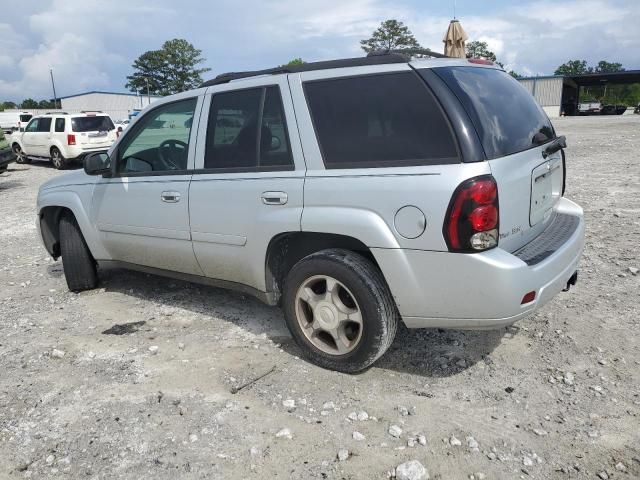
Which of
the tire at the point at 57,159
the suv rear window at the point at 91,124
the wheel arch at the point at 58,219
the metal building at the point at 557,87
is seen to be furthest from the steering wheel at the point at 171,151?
the metal building at the point at 557,87

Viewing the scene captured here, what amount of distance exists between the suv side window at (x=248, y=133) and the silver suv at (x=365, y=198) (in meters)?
0.01

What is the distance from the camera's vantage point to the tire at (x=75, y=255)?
4969 millimetres

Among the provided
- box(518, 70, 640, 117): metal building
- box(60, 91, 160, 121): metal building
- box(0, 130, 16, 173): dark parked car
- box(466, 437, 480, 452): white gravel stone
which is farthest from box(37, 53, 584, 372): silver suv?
box(60, 91, 160, 121): metal building

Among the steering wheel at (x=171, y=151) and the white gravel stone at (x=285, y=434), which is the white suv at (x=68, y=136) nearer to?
the steering wheel at (x=171, y=151)

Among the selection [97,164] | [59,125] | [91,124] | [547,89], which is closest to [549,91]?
[547,89]

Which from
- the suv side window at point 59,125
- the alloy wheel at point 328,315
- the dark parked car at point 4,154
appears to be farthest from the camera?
the suv side window at point 59,125

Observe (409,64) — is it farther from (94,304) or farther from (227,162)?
(94,304)

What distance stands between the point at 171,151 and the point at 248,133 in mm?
904

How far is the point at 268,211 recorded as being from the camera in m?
3.40

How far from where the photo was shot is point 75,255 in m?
4.99

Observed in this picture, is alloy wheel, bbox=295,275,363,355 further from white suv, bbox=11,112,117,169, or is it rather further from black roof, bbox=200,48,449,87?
white suv, bbox=11,112,117,169

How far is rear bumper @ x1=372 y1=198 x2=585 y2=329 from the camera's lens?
2693 mm

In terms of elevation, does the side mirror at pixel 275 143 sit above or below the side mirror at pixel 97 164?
above

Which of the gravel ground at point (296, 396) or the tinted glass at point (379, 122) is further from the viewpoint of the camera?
the tinted glass at point (379, 122)
